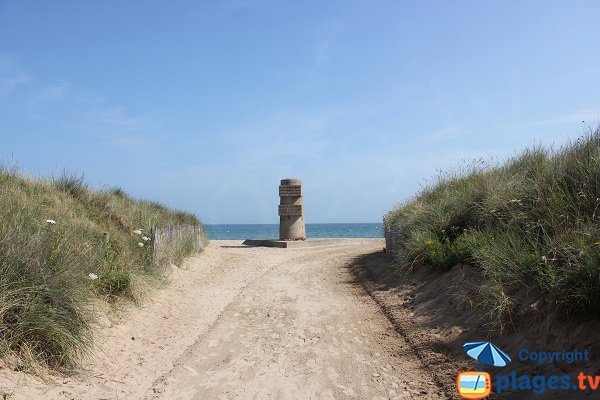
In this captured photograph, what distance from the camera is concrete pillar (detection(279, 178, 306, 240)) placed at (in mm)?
27156

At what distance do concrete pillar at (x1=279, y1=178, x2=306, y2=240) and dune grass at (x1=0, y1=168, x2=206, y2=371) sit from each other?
49.0 feet

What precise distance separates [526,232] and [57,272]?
21.9 feet

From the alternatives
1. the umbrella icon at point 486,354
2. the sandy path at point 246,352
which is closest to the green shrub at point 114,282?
the sandy path at point 246,352

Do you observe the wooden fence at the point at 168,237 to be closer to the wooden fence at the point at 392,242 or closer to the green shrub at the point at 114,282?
the green shrub at the point at 114,282

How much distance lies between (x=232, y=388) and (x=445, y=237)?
660cm

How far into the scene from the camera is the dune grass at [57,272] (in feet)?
17.6

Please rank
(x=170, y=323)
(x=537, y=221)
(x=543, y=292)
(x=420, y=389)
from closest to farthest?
(x=420, y=389)
(x=543, y=292)
(x=537, y=221)
(x=170, y=323)

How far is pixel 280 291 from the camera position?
11.5 metres

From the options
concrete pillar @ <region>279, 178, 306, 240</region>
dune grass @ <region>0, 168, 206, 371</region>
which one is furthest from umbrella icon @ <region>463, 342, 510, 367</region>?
concrete pillar @ <region>279, 178, 306, 240</region>

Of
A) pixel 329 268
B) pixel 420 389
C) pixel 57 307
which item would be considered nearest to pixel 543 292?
pixel 420 389

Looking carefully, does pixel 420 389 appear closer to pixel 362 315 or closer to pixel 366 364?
pixel 366 364

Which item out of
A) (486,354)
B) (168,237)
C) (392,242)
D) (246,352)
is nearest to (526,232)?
(486,354)

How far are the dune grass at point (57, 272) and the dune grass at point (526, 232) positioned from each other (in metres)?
5.43

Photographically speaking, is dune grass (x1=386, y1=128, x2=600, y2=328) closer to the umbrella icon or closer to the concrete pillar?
the umbrella icon
